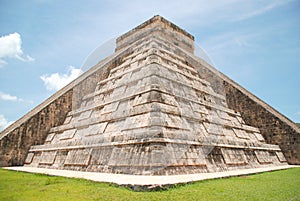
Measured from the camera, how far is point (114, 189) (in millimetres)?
4355

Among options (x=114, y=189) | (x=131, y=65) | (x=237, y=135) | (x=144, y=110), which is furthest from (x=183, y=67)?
(x=114, y=189)

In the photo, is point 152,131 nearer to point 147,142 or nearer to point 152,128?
point 152,128

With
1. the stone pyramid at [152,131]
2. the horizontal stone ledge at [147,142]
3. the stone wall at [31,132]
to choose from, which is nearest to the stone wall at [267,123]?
the stone pyramid at [152,131]

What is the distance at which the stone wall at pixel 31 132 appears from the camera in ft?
34.4

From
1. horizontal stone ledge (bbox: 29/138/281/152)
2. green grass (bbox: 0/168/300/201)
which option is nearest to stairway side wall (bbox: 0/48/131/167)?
horizontal stone ledge (bbox: 29/138/281/152)

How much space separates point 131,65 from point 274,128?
7973 mm

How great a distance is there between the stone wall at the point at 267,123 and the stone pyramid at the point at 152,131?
1.75 feet

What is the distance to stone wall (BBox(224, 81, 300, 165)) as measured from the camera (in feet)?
37.6

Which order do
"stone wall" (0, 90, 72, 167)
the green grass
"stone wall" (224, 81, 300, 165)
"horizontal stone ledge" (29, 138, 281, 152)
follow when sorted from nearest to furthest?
the green grass
"horizontal stone ledge" (29, 138, 281, 152)
"stone wall" (0, 90, 72, 167)
"stone wall" (224, 81, 300, 165)

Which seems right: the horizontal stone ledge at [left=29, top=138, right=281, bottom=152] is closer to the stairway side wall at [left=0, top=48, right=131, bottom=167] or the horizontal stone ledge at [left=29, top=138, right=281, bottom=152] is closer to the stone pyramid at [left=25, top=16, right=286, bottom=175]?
the stone pyramid at [left=25, top=16, right=286, bottom=175]

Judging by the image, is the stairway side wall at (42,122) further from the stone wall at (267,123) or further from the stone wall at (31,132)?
the stone wall at (267,123)

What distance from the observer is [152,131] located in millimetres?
6371

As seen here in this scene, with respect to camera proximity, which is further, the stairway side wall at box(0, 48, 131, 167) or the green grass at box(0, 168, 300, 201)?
the stairway side wall at box(0, 48, 131, 167)

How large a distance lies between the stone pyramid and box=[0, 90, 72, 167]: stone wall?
37 centimetres
